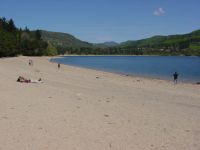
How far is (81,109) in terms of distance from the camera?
17859 mm

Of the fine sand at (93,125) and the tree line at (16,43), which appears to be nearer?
the fine sand at (93,125)

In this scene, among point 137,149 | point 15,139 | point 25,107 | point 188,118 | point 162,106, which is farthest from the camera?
point 162,106

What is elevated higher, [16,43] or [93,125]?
[16,43]

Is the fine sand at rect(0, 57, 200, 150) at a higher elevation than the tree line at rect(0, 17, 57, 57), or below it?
below

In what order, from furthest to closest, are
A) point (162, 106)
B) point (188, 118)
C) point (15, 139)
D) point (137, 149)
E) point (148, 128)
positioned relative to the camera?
point (162, 106) → point (188, 118) → point (148, 128) → point (15, 139) → point (137, 149)

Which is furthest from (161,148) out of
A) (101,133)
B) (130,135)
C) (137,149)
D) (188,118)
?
(188,118)

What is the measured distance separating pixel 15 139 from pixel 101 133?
305 cm

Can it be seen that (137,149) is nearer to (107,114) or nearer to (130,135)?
(130,135)

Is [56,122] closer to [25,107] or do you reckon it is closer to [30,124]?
[30,124]

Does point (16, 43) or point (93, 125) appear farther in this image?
point (16, 43)

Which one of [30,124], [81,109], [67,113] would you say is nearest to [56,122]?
[30,124]

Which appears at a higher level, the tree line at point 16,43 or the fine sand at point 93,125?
the tree line at point 16,43

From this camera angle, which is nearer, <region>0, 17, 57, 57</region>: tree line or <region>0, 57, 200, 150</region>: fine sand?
<region>0, 57, 200, 150</region>: fine sand

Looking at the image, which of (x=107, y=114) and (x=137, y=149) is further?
(x=107, y=114)
